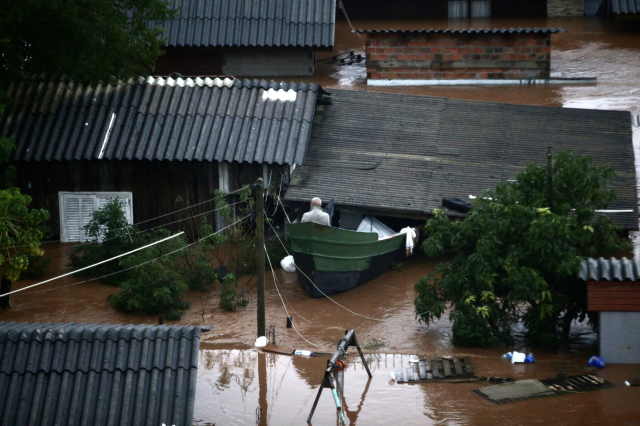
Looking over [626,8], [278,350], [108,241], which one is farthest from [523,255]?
[626,8]

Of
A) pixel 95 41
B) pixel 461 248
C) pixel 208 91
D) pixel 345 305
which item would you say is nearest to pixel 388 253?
pixel 345 305

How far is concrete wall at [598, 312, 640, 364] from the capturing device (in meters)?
12.8

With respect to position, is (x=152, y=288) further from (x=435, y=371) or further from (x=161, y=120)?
(x=435, y=371)

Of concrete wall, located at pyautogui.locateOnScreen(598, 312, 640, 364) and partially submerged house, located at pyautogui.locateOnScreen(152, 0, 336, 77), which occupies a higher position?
partially submerged house, located at pyautogui.locateOnScreen(152, 0, 336, 77)

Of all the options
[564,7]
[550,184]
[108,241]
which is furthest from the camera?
[564,7]

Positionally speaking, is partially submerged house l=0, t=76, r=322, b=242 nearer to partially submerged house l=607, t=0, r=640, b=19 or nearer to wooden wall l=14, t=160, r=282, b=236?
wooden wall l=14, t=160, r=282, b=236

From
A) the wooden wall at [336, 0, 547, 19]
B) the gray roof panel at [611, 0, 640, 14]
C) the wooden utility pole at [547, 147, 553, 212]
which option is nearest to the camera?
the wooden utility pole at [547, 147, 553, 212]

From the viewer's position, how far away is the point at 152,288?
15.8 metres

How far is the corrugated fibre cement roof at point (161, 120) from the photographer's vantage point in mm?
18656

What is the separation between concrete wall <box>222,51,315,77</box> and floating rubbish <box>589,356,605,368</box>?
16.5m

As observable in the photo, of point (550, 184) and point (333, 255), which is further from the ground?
point (550, 184)

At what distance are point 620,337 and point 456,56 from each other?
1428 centimetres

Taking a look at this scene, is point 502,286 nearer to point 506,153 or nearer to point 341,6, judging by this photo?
point 506,153

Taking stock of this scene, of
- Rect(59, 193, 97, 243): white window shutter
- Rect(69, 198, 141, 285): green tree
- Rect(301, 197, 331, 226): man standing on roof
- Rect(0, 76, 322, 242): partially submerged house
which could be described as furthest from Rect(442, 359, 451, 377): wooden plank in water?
Rect(59, 193, 97, 243): white window shutter
